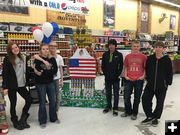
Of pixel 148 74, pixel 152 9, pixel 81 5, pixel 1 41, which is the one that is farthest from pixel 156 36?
pixel 148 74

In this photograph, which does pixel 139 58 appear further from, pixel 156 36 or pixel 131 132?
pixel 156 36

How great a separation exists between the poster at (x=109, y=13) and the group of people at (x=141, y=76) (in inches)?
280

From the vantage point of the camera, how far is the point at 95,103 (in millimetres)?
5359

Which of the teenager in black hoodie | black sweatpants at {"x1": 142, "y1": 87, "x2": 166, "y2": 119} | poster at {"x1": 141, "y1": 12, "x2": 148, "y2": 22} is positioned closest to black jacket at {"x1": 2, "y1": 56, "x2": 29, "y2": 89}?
the teenager in black hoodie

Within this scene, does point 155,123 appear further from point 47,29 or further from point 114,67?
point 47,29

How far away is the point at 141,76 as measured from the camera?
438cm

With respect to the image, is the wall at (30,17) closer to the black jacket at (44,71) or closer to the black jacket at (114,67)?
Result: the black jacket at (44,71)

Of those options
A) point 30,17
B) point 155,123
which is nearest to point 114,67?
point 155,123

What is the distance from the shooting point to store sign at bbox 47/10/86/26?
9328 mm

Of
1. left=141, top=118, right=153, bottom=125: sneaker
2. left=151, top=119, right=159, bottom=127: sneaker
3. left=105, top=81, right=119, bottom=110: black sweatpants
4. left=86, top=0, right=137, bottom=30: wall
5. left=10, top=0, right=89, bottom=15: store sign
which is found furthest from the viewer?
left=86, top=0, right=137, bottom=30: wall

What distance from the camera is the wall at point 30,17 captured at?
793 centimetres

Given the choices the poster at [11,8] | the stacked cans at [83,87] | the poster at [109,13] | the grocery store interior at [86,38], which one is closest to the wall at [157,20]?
the grocery store interior at [86,38]

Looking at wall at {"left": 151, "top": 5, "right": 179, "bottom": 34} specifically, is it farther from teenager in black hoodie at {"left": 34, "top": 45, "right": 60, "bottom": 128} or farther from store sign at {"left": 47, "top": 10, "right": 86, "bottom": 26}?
teenager in black hoodie at {"left": 34, "top": 45, "right": 60, "bottom": 128}

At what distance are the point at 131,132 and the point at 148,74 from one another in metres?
1.04
